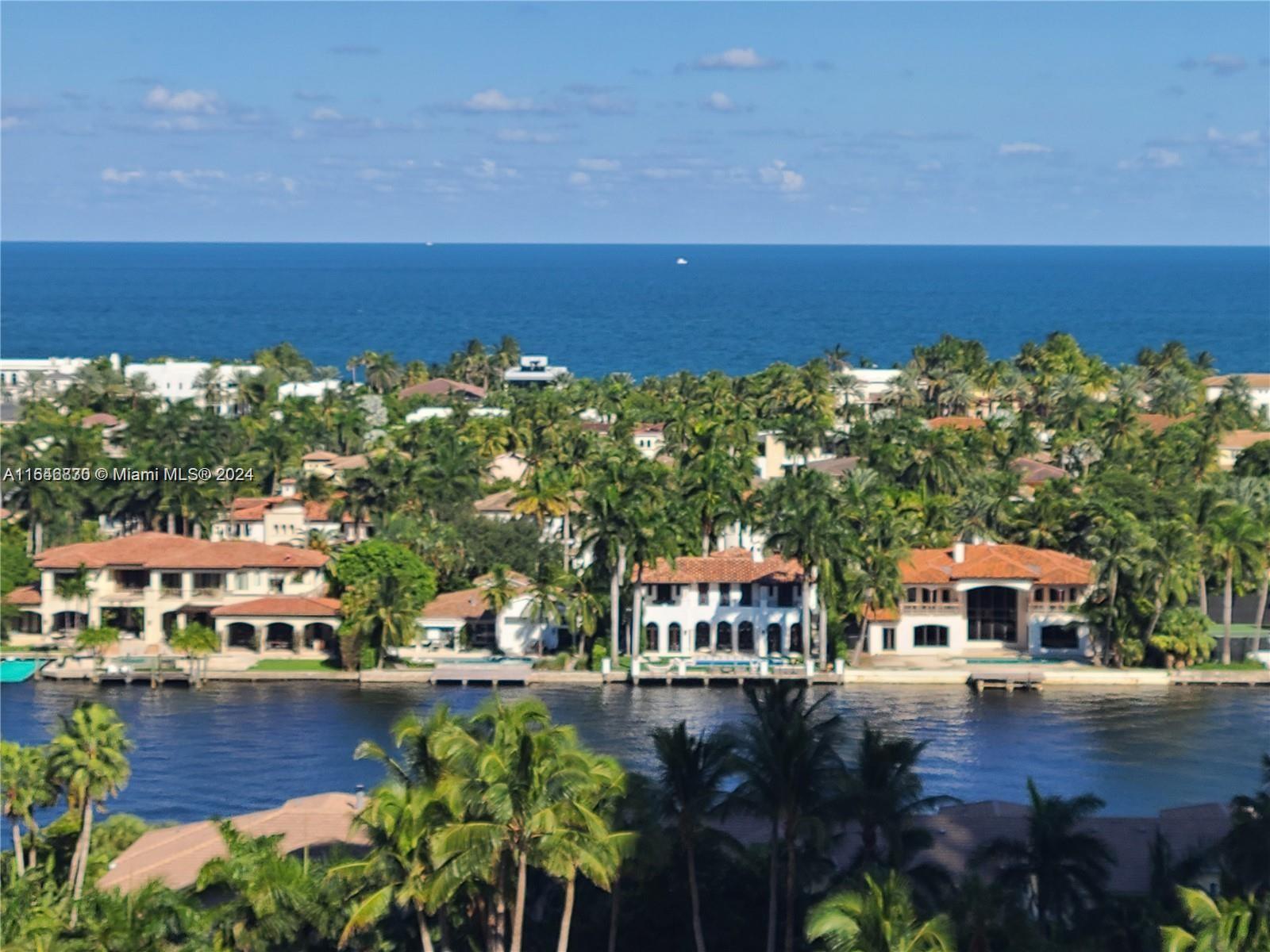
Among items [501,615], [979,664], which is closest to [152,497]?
[501,615]

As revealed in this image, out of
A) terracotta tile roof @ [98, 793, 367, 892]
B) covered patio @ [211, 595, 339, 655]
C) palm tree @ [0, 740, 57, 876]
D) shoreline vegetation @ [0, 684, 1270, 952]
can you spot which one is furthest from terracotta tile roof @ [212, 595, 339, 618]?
shoreline vegetation @ [0, 684, 1270, 952]

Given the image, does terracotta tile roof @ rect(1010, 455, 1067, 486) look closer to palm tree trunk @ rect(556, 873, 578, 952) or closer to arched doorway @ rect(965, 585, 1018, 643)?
arched doorway @ rect(965, 585, 1018, 643)

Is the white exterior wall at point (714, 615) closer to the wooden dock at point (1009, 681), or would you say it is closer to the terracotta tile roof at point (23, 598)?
the wooden dock at point (1009, 681)

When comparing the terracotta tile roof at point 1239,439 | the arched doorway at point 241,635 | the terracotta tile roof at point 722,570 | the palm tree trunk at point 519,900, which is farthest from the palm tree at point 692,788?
the terracotta tile roof at point 1239,439

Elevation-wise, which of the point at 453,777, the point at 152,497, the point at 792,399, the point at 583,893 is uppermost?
the point at 792,399

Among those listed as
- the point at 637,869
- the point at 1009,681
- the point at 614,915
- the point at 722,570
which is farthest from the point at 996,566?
the point at 637,869

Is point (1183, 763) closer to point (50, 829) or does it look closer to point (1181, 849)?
point (1181, 849)
